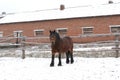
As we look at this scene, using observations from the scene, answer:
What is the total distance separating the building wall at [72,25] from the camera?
113 ft

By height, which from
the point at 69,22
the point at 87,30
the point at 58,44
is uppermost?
the point at 69,22

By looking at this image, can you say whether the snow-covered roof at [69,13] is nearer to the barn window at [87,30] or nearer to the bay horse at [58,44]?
the barn window at [87,30]

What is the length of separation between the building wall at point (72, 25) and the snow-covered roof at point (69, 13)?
0.55 metres

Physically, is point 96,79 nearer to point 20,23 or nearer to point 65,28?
point 65,28

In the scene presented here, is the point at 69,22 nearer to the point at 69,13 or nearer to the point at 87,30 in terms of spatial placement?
the point at 69,13

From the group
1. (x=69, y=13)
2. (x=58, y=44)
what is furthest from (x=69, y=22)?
(x=58, y=44)

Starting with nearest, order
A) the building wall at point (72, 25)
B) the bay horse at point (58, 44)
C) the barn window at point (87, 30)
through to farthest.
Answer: the bay horse at point (58, 44)
the building wall at point (72, 25)
the barn window at point (87, 30)

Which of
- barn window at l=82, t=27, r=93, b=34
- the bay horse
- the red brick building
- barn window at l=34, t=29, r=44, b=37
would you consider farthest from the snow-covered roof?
the bay horse

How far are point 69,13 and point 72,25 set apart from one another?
211cm

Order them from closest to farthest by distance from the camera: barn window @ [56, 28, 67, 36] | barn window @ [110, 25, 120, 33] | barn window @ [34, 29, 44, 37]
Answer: barn window @ [110, 25, 120, 33] → barn window @ [56, 28, 67, 36] → barn window @ [34, 29, 44, 37]

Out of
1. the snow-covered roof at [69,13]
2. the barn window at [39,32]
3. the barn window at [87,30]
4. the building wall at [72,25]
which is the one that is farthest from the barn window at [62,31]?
the barn window at [39,32]

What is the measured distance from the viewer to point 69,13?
3819 centimetres

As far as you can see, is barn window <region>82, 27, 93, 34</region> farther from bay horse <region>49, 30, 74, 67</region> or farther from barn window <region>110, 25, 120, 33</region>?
bay horse <region>49, 30, 74, 67</region>

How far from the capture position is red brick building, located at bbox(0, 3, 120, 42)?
113ft
